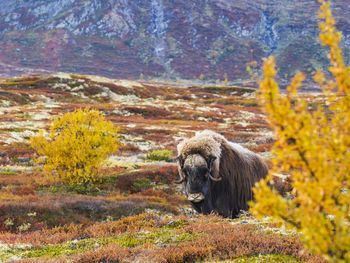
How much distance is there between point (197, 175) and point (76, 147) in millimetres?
9033

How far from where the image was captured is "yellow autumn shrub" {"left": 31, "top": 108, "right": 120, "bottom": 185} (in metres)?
14.9

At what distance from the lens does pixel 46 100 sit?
65.4m

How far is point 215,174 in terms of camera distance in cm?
873

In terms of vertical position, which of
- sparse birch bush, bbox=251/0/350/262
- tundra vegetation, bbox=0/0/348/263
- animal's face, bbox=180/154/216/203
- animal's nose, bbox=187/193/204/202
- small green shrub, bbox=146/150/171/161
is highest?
sparse birch bush, bbox=251/0/350/262

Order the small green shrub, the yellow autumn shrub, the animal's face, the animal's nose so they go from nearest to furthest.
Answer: the animal's nose < the animal's face < the yellow autumn shrub < the small green shrub

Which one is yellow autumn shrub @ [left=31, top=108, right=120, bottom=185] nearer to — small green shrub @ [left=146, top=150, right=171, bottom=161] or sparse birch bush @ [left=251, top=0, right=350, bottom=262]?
small green shrub @ [left=146, top=150, right=171, bottom=161]

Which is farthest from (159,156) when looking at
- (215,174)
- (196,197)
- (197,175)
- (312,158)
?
(312,158)

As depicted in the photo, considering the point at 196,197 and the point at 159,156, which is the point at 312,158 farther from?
the point at 159,156

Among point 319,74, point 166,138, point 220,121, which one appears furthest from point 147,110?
point 319,74

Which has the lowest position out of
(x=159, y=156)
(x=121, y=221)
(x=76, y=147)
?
(x=159, y=156)

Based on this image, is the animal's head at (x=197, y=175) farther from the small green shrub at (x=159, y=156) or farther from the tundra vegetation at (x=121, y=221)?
the small green shrub at (x=159, y=156)

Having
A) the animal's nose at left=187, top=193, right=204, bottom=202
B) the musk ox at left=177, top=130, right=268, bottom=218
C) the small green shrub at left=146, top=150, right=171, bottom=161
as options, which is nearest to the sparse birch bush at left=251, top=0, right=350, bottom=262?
the animal's nose at left=187, top=193, right=204, bottom=202

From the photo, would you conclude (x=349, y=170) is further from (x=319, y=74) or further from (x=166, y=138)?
(x=166, y=138)

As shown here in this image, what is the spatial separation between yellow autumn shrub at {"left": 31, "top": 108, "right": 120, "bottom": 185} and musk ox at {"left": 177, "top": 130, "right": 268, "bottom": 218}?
7560 mm
